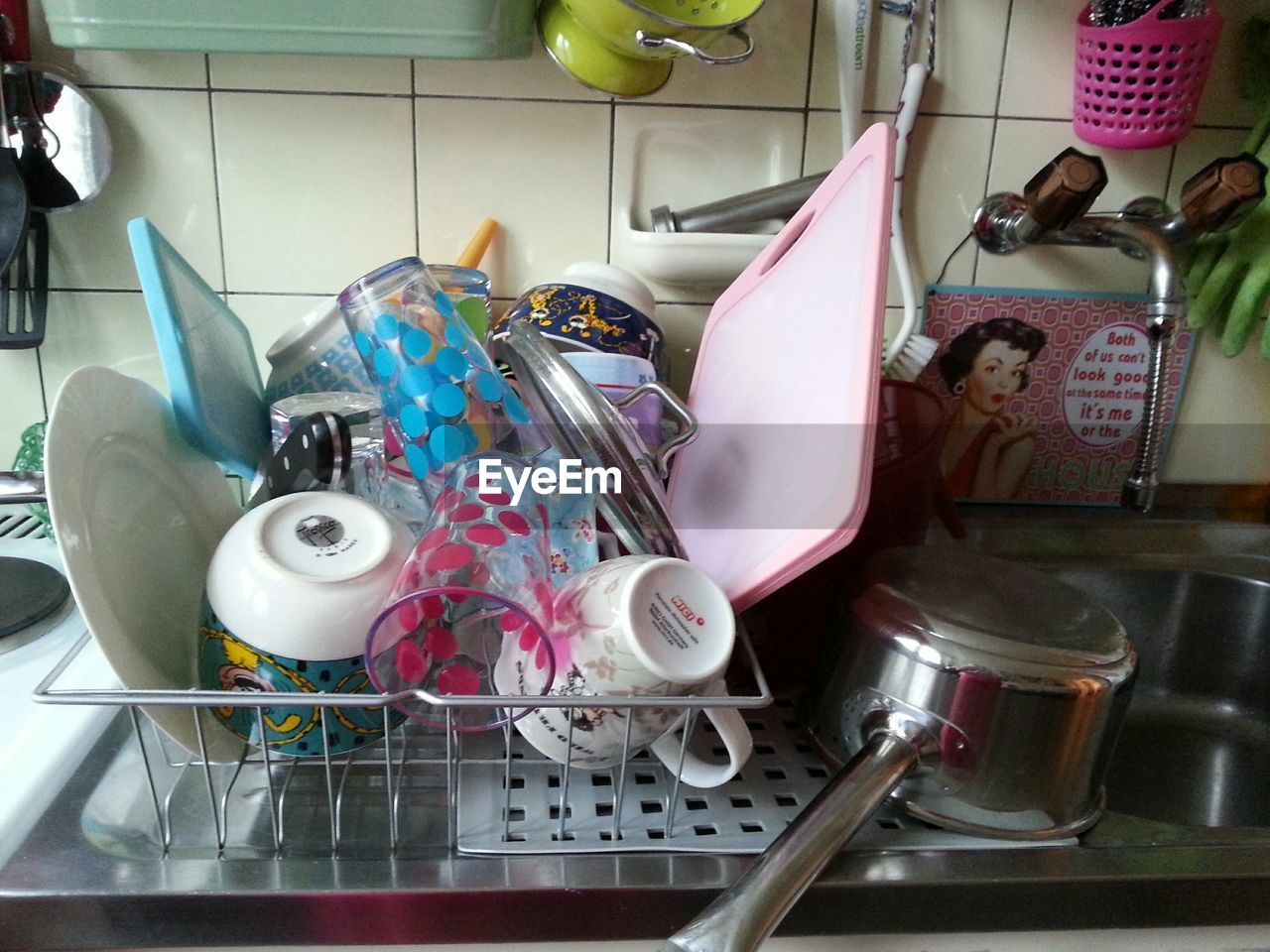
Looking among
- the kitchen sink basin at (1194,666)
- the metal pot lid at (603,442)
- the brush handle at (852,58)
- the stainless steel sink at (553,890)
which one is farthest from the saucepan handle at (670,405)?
the kitchen sink basin at (1194,666)

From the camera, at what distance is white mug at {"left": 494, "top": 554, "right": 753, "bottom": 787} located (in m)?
0.47

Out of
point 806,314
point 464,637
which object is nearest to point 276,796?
point 464,637

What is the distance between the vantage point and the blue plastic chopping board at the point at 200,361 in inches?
23.1

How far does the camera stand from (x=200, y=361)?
0.62 meters

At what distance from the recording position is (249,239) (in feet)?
2.67

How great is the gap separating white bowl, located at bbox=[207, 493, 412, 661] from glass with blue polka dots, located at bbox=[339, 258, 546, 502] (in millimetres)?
95

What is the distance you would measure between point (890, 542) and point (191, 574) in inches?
20.2

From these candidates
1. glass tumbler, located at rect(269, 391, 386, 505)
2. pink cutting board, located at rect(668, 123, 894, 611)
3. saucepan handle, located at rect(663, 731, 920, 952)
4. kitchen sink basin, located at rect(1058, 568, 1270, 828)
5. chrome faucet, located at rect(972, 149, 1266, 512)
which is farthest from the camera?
kitchen sink basin, located at rect(1058, 568, 1270, 828)

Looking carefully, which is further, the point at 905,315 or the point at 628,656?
the point at 905,315

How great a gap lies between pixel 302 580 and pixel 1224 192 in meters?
0.75

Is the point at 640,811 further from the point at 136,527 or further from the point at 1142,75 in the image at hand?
the point at 1142,75

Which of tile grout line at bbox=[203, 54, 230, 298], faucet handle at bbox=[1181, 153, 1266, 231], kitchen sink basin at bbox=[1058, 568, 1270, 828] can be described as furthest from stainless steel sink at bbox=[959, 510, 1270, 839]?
tile grout line at bbox=[203, 54, 230, 298]

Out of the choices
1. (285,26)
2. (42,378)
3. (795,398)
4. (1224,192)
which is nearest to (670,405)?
(795,398)

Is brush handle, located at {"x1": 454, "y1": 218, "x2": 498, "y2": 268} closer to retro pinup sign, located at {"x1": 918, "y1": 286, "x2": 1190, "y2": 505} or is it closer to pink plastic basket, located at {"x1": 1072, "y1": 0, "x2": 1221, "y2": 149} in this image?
retro pinup sign, located at {"x1": 918, "y1": 286, "x2": 1190, "y2": 505}
